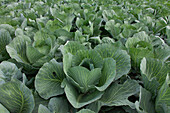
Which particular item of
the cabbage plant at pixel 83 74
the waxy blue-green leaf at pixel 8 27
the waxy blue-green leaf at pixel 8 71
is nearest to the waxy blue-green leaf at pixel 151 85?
the cabbage plant at pixel 83 74

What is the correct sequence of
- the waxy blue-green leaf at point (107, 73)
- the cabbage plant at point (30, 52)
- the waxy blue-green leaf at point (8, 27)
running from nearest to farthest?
the waxy blue-green leaf at point (107, 73) < the cabbage plant at point (30, 52) < the waxy blue-green leaf at point (8, 27)

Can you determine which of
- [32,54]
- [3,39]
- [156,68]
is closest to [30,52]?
[32,54]

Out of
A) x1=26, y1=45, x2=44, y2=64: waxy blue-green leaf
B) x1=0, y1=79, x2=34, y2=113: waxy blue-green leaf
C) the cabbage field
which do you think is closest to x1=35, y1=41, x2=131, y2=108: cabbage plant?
the cabbage field

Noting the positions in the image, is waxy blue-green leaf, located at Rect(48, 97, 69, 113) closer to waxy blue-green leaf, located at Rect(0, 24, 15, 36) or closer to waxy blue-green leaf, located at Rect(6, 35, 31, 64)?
waxy blue-green leaf, located at Rect(6, 35, 31, 64)

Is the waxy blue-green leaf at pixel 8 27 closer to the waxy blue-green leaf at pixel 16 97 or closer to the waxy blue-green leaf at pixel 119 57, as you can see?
the waxy blue-green leaf at pixel 16 97

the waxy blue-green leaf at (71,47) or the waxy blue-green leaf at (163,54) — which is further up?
the waxy blue-green leaf at (71,47)

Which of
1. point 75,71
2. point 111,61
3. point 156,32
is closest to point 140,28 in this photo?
point 156,32

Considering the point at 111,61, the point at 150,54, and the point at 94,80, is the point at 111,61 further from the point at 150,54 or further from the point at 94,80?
the point at 150,54

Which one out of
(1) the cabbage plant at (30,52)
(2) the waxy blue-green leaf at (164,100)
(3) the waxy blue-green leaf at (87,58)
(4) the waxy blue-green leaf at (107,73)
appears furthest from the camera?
(1) the cabbage plant at (30,52)
